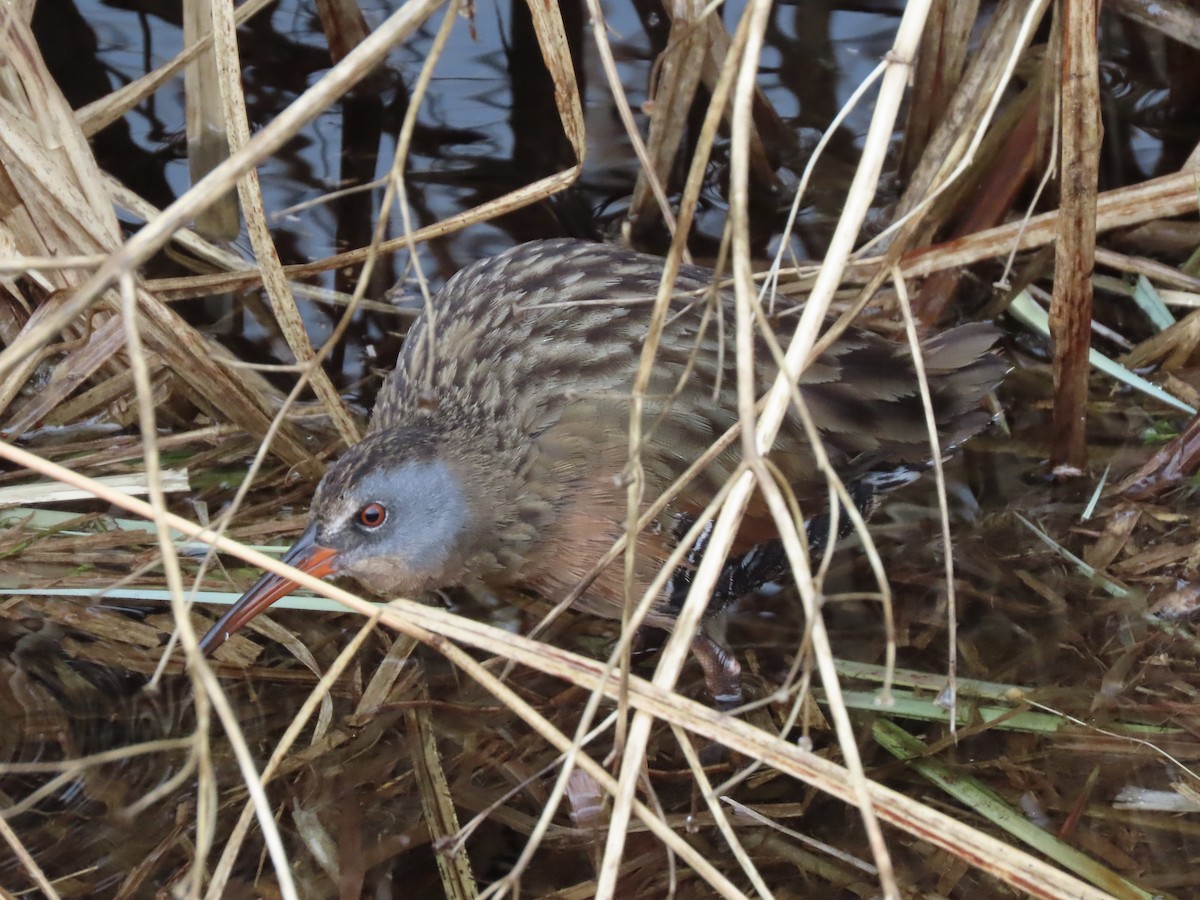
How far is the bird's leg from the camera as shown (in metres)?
2.55

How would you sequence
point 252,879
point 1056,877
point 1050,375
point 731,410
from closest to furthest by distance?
point 1056,877, point 252,879, point 731,410, point 1050,375

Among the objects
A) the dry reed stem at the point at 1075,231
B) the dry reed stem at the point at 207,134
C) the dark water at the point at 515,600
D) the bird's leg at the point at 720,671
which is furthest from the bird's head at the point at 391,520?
the dry reed stem at the point at 1075,231

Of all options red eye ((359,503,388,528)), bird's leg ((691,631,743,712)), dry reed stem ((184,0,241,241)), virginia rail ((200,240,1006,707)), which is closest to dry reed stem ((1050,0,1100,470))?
virginia rail ((200,240,1006,707))

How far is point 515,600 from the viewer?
9.13ft

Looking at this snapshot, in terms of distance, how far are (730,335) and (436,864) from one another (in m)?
1.12

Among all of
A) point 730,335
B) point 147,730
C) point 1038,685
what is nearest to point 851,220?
point 730,335

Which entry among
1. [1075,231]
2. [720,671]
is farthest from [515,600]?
[1075,231]

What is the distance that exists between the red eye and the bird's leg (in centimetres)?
73

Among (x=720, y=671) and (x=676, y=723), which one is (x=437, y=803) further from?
(x=676, y=723)

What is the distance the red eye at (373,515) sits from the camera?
7.35 ft

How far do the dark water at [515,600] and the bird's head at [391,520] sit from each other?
0.33 metres

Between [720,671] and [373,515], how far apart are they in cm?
82

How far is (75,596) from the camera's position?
252 centimetres

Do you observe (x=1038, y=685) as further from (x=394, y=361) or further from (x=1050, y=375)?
(x=394, y=361)
